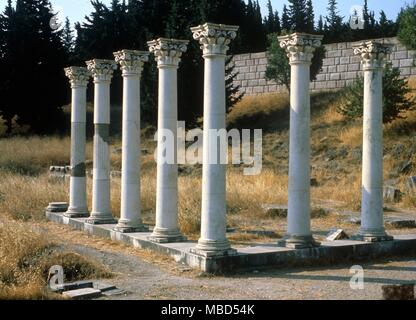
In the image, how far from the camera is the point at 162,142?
1405 centimetres

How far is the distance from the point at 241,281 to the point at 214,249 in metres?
1.07

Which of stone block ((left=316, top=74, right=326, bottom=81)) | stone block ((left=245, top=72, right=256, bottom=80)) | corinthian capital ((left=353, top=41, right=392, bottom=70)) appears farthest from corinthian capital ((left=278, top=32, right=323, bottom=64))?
stone block ((left=245, top=72, right=256, bottom=80))

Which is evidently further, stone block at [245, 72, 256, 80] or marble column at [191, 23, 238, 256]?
stone block at [245, 72, 256, 80]

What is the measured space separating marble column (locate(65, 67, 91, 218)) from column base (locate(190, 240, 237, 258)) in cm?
819

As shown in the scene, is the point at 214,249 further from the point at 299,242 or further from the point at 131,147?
the point at 131,147

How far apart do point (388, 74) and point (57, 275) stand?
25.9 m

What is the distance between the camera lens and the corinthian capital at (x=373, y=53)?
45.2 ft

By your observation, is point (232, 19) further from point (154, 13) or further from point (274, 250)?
point (274, 250)

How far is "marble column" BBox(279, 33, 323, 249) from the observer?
1302 centimetres

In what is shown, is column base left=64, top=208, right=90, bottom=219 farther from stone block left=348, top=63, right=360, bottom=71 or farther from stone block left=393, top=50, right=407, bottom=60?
stone block left=393, top=50, right=407, bottom=60

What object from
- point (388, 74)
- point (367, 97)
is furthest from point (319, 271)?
point (388, 74)

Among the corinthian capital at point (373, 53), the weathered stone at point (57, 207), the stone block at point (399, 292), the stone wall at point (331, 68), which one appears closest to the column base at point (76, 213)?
the weathered stone at point (57, 207)

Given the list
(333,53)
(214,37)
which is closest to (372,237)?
(214,37)

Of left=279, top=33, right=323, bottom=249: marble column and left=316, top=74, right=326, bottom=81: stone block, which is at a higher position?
left=316, top=74, right=326, bottom=81: stone block
